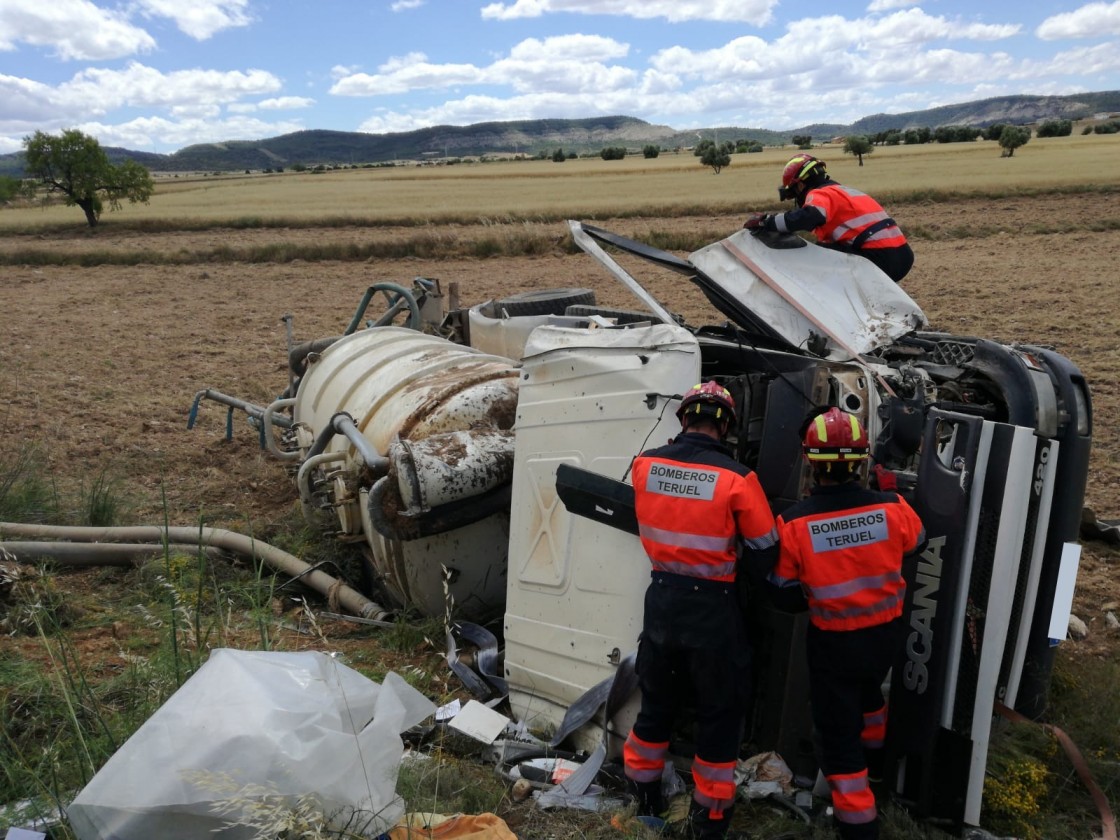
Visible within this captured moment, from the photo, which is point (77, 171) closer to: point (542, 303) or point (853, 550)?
point (542, 303)

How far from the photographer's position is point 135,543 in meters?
4.98

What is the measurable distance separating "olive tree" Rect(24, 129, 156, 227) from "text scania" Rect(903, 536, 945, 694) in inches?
1184

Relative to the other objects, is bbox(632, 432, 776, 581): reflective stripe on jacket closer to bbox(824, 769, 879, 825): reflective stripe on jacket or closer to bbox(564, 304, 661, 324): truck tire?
bbox(824, 769, 879, 825): reflective stripe on jacket

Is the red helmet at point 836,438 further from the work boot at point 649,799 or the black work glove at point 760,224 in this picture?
the black work glove at point 760,224

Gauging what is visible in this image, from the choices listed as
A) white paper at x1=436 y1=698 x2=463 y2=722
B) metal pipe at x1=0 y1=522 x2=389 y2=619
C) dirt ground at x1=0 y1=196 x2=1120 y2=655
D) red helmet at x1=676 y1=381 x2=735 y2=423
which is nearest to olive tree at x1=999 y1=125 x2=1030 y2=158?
dirt ground at x1=0 y1=196 x2=1120 y2=655

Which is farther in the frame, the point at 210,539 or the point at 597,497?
the point at 210,539

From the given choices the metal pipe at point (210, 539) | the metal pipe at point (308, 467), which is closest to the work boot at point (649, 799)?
the metal pipe at point (210, 539)

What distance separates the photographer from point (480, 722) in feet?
11.5

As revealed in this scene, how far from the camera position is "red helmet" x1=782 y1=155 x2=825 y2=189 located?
16.8ft

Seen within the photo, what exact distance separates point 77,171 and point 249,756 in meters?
31.3

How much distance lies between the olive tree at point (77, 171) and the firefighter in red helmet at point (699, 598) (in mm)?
29589

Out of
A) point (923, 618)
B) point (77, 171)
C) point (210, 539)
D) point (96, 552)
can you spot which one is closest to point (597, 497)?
point (923, 618)

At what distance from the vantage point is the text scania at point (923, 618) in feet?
9.82

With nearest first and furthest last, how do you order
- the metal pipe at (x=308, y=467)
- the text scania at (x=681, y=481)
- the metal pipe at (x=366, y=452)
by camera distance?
the text scania at (x=681, y=481)
the metal pipe at (x=366, y=452)
the metal pipe at (x=308, y=467)
